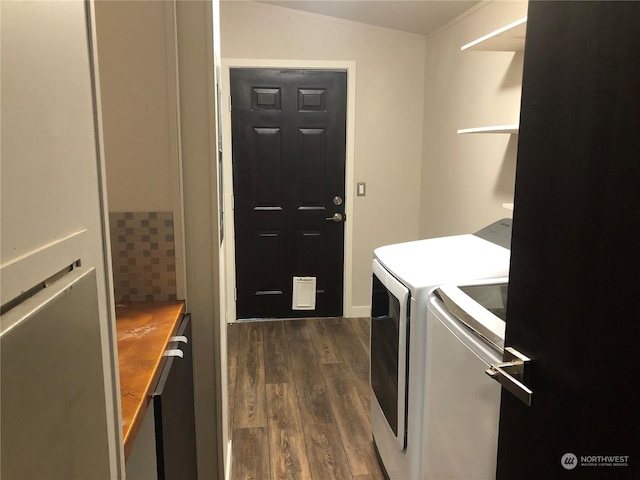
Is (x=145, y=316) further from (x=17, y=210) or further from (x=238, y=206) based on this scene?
(x=238, y=206)

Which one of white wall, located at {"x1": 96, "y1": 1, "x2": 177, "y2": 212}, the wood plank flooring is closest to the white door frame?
the wood plank flooring

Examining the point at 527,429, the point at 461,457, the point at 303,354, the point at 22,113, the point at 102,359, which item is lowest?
the point at 303,354

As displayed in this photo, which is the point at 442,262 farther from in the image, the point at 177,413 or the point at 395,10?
the point at 395,10

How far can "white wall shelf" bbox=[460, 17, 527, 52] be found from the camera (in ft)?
6.83

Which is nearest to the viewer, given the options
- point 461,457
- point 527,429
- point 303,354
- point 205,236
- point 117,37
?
point 527,429


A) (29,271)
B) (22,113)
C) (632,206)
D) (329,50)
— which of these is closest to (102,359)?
(29,271)

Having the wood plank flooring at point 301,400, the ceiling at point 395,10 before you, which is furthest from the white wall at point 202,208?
the ceiling at point 395,10

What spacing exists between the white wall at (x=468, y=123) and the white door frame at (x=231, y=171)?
0.59 m

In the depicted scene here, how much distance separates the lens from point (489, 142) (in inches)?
110

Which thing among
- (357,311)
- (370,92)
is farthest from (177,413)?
(370,92)

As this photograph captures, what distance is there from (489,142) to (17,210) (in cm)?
272

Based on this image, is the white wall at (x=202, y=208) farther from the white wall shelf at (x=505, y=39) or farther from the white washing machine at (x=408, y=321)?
the white wall shelf at (x=505, y=39)

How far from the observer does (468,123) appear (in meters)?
3.11

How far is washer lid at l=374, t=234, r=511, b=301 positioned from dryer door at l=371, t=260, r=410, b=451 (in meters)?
0.05
